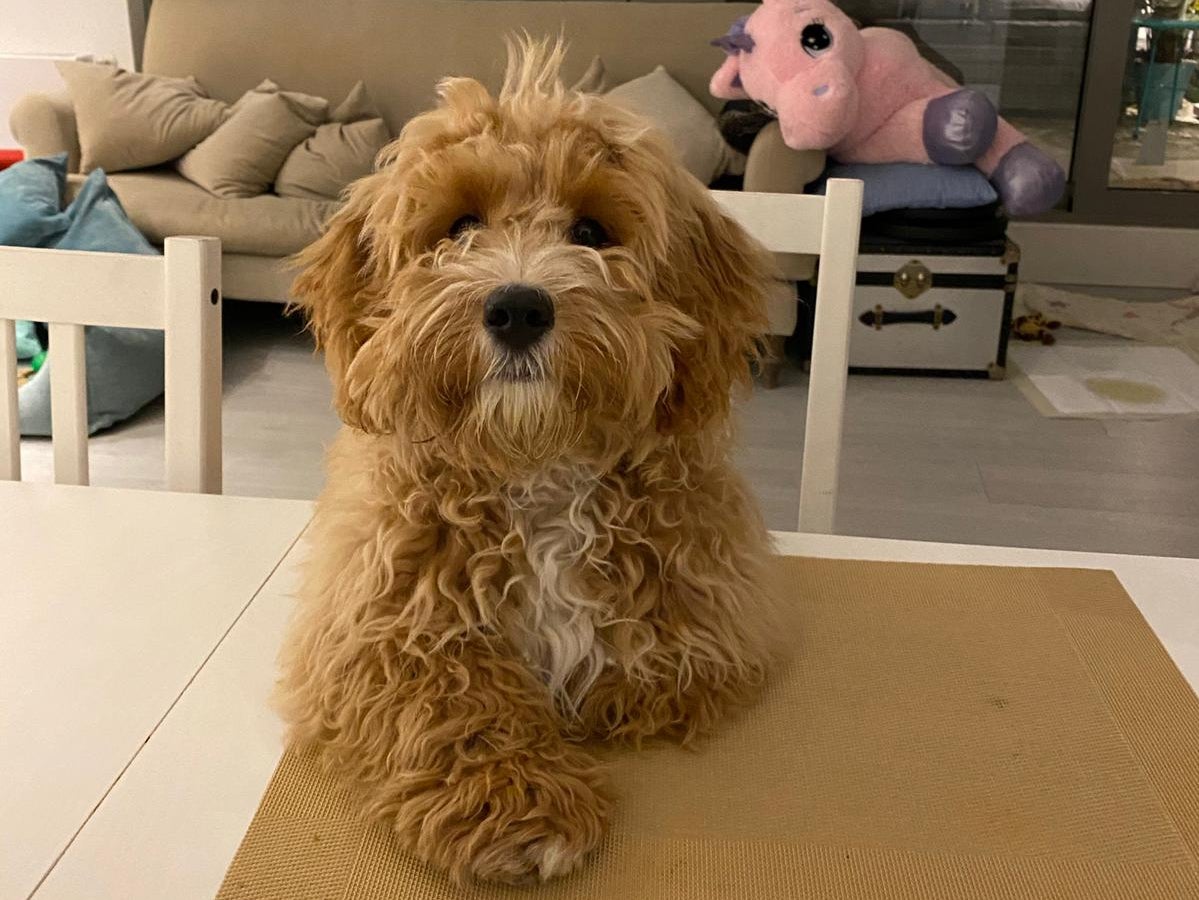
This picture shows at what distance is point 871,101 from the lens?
3.79m

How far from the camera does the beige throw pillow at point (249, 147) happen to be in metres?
3.91

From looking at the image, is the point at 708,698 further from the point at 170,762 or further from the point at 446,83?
the point at 446,83

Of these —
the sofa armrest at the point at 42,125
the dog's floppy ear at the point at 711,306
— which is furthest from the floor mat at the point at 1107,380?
the sofa armrest at the point at 42,125

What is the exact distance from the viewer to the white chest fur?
923mm

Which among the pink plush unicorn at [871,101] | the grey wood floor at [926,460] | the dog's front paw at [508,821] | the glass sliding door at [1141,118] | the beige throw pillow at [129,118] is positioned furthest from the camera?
the glass sliding door at [1141,118]

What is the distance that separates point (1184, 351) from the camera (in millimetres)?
4211

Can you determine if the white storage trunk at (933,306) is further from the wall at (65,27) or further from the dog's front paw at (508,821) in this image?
the wall at (65,27)

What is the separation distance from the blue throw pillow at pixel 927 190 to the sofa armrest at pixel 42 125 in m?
2.71

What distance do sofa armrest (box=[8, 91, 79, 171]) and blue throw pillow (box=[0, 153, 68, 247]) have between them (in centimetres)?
60

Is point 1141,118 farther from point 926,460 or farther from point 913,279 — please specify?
point 926,460

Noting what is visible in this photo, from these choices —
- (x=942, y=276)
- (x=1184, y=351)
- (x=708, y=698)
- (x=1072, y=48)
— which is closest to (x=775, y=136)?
(x=942, y=276)

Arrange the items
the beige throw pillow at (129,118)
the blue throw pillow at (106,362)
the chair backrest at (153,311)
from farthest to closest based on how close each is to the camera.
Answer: the beige throw pillow at (129,118), the blue throw pillow at (106,362), the chair backrest at (153,311)

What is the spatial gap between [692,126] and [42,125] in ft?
7.35

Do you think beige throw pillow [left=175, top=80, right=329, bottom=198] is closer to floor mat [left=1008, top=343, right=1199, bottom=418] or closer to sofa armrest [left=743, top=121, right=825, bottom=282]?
sofa armrest [left=743, top=121, right=825, bottom=282]
